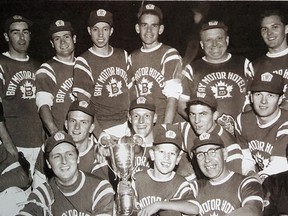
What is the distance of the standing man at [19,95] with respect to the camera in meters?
1.75

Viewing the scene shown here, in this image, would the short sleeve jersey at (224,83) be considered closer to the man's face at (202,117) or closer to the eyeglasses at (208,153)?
the man's face at (202,117)

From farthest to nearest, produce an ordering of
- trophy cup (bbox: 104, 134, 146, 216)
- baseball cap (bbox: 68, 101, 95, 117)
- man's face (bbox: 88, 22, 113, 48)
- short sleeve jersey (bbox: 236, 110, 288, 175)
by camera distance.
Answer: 1. man's face (bbox: 88, 22, 113, 48)
2. baseball cap (bbox: 68, 101, 95, 117)
3. short sleeve jersey (bbox: 236, 110, 288, 175)
4. trophy cup (bbox: 104, 134, 146, 216)

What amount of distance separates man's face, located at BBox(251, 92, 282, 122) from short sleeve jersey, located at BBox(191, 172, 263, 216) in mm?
224

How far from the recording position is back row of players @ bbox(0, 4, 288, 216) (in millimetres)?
1677

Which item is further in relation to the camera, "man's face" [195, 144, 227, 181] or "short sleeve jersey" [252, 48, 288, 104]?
"short sleeve jersey" [252, 48, 288, 104]

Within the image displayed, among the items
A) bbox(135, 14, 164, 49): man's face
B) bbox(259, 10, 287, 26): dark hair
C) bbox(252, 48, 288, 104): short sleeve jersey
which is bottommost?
bbox(252, 48, 288, 104): short sleeve jersey

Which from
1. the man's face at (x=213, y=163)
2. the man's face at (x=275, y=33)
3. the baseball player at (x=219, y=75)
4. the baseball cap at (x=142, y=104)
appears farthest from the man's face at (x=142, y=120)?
the man's face at (x=275, y=33)

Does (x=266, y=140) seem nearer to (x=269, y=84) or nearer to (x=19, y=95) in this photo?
(x=269, y=84)

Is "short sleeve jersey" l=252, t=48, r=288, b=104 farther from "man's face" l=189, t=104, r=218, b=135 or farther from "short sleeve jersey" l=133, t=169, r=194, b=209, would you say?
"short sleeve jersey" l=133, t=169, r=194, b=209

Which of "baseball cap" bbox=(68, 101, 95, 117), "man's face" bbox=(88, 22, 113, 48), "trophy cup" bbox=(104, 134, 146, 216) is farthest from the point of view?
"man's face" bbox=(88, 22, 113, 48)

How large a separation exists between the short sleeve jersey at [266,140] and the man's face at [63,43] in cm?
66

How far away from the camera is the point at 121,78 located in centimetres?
173

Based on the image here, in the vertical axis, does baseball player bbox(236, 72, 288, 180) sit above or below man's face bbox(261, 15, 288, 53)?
below

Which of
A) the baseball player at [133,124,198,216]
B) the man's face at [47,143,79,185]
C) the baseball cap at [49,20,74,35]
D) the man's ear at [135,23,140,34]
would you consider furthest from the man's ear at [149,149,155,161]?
the baseball cap at [49,20,74,35]
